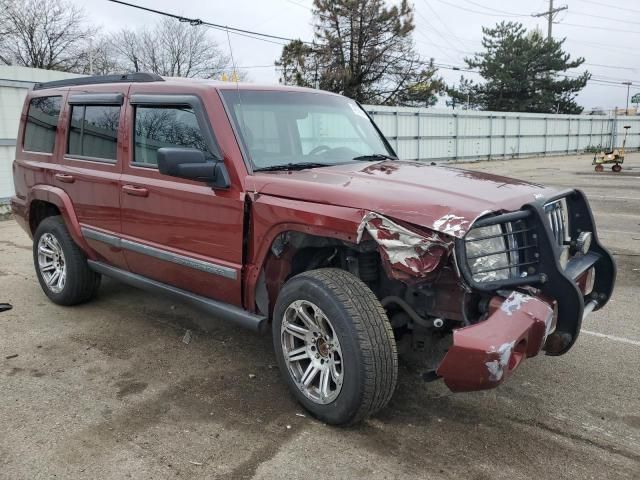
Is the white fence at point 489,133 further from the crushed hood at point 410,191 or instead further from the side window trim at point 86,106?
the crushed hood at point 410,191

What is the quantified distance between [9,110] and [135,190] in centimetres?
856

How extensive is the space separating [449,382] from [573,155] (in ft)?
110

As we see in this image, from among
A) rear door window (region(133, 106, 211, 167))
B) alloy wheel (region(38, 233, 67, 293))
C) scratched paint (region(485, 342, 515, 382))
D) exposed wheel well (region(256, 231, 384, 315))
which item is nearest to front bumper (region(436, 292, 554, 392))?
scratched paint (region(485, 342, 515, 382))

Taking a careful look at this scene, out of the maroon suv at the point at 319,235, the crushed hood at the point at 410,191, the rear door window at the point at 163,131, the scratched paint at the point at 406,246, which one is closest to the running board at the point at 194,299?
the maroon suv at the point at 319,235

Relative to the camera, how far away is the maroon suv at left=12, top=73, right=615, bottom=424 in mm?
2750

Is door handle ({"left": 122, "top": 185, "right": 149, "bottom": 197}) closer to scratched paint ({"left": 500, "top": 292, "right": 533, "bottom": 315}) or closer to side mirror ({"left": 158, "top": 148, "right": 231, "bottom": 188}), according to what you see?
side mirror ({"left": 158, "top": 148, "right": 231, "bottom": 188})

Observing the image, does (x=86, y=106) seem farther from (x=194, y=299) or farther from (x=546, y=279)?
(x=546, y=279)

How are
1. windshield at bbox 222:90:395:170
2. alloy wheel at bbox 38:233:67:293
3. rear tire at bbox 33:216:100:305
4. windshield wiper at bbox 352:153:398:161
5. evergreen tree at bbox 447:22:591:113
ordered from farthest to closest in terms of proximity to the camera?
evergreen tree at bbox 447:22:591:113, alloy wheel at bbox 38:233:67:293, rear tire at bbox 33:216:100:305, windshield wiper at bbox 352:153:398:161, windshield at bbox 222:90:395:170

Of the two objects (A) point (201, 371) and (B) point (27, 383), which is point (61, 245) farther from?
(A) point (201, 371)

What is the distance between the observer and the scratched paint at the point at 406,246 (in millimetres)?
2662

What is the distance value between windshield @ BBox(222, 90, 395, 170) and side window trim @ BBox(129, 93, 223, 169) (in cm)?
17

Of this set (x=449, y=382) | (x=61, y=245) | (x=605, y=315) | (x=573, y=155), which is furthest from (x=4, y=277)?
(x=573, y=155)

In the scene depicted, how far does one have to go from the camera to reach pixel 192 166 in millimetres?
3324

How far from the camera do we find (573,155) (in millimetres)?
32562
